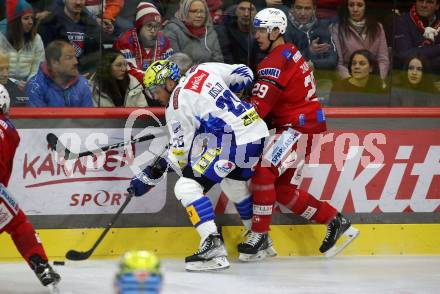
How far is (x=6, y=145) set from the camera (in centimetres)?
393

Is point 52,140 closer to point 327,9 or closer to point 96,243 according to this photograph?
point 96,243

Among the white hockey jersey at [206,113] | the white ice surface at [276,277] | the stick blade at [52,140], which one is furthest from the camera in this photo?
the stick blade at [52,140]

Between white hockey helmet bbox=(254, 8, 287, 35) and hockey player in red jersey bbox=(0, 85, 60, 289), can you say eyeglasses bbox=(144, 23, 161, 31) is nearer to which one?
white hockey helmet bbox=(254, 8, 287, 35)

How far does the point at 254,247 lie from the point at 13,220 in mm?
1443

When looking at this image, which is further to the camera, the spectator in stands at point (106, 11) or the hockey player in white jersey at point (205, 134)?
the spectator in stands at point (106, 11)

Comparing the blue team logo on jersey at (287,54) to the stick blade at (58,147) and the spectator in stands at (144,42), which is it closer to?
the spectator in stands at (144,42)

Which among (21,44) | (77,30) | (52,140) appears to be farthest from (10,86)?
(77,30)

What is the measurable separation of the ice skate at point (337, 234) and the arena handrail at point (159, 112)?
632 millimetres

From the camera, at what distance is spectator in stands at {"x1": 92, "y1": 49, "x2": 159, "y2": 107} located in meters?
4.85

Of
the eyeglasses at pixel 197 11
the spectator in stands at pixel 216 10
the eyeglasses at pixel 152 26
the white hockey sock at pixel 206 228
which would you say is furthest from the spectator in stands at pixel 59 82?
the white hockey sock at pixel 206 228

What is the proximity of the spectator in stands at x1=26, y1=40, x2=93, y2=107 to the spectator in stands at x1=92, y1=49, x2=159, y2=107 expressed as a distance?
71mm

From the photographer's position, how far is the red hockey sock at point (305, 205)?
4.84m

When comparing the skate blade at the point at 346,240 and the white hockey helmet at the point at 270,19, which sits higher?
the white hockey helmet at the point at 270,19

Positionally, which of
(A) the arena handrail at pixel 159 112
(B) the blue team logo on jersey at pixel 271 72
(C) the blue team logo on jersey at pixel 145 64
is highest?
(B) the blue team logo on jersey at pixel 271 72
